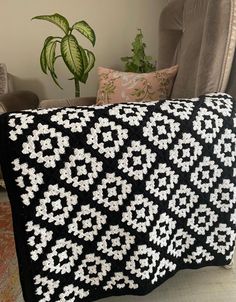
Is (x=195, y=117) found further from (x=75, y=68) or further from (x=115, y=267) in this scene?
(x=75, y=68)

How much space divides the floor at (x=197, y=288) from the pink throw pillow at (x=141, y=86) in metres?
0.67

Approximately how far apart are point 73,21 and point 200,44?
51.8 inches

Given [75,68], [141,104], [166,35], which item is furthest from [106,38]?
[141,104]

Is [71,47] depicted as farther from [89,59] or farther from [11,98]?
[11,98]

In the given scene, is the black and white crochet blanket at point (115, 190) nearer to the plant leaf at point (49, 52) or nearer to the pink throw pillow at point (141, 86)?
the pink throw pillow at point (141, 86)

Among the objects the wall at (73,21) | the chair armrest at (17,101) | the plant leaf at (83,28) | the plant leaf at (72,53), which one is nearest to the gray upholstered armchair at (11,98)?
the chair armrest at (17,101)

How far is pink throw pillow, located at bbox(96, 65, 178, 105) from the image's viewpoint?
1.13 metres

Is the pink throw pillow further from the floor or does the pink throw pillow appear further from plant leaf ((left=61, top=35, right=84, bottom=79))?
the floor

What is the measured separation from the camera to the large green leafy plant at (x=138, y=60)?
1.79 m

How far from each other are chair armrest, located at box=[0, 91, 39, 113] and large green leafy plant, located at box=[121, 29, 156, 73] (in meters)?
0.69

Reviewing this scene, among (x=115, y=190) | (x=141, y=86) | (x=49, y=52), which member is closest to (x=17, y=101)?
(x=49, y=52)

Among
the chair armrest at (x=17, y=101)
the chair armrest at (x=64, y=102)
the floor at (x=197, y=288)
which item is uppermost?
the chair armrest at (x=64, y=102)

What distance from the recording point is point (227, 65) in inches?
33.4

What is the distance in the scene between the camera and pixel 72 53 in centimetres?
163
